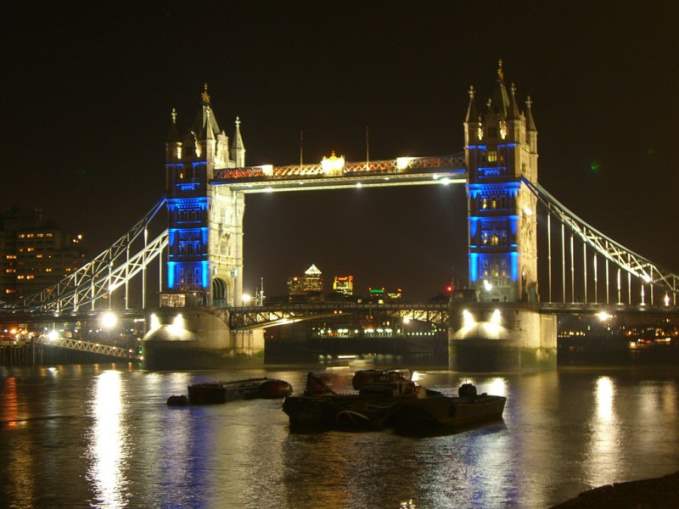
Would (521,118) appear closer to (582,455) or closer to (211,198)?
(211,198)

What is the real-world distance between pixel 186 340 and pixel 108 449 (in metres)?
57.6

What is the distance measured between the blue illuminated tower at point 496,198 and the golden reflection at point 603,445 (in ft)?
86.0

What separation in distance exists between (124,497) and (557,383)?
50.4 metres

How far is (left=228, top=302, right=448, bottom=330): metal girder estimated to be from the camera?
96.1m

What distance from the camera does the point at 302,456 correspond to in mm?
40156

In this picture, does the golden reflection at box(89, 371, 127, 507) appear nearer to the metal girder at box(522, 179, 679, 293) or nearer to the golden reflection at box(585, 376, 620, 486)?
the golden reflection at box(585, 376, 620, 486)

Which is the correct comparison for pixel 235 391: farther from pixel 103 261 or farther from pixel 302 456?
pixel 103 261

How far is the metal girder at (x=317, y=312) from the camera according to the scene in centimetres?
9612

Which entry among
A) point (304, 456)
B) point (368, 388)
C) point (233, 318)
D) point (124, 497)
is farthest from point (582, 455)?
point (233, 318)

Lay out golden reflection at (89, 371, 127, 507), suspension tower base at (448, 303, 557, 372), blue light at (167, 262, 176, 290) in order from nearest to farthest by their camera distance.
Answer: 1. golden reflection at (89, 371, 127, 507)
2. suspension tower base at (448, 303, 557, 372)
3. blue light at (167, 262, 176, 290)

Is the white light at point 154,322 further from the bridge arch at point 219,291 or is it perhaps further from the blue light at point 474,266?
the blue light at point 474,266

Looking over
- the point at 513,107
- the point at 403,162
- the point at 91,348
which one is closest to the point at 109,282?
the point at 91,348

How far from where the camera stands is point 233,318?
10262cm

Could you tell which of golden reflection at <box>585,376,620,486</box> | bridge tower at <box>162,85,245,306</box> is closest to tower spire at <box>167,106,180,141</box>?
bridge tower at <box>162,85,245,306</box>
